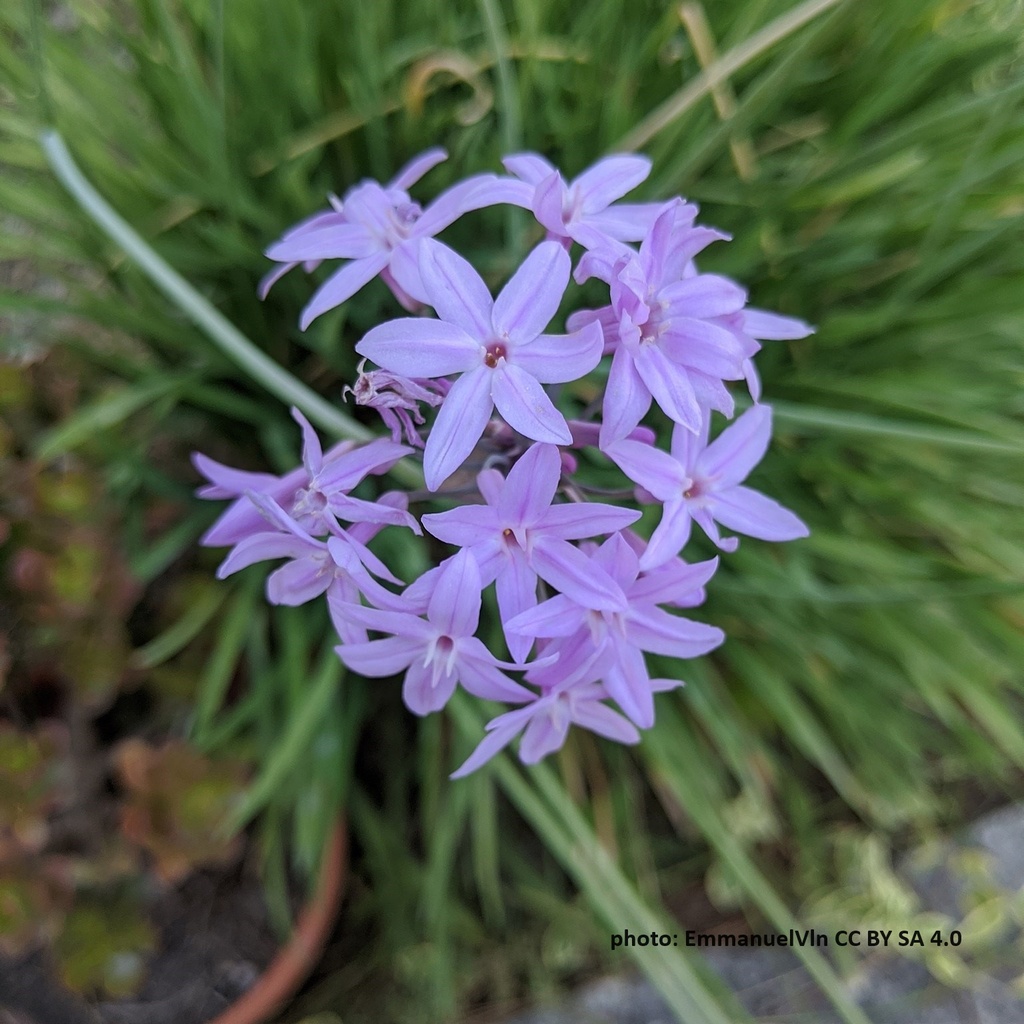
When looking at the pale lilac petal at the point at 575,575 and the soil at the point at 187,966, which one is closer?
the pale lilac petal at the point at 575,575

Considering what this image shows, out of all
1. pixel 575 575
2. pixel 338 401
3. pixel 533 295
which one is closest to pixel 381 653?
pixel 575 575

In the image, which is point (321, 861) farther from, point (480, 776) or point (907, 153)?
point (907, 153)

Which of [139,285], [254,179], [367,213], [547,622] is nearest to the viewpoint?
[547,622]

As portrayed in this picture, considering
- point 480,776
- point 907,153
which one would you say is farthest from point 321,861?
point 907,153

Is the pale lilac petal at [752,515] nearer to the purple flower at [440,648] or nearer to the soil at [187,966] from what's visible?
the purple flower at [440,648]

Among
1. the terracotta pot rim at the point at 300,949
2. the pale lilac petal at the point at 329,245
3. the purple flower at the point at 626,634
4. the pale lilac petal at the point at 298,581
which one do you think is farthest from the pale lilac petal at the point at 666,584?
the terracotta pot rim at the point at 300,949

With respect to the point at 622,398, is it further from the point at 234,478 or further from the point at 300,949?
the point at 300,949

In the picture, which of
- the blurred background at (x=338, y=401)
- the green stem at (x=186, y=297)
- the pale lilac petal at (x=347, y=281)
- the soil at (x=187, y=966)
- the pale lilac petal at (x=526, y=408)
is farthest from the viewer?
the soil at (x=187, y=966)
